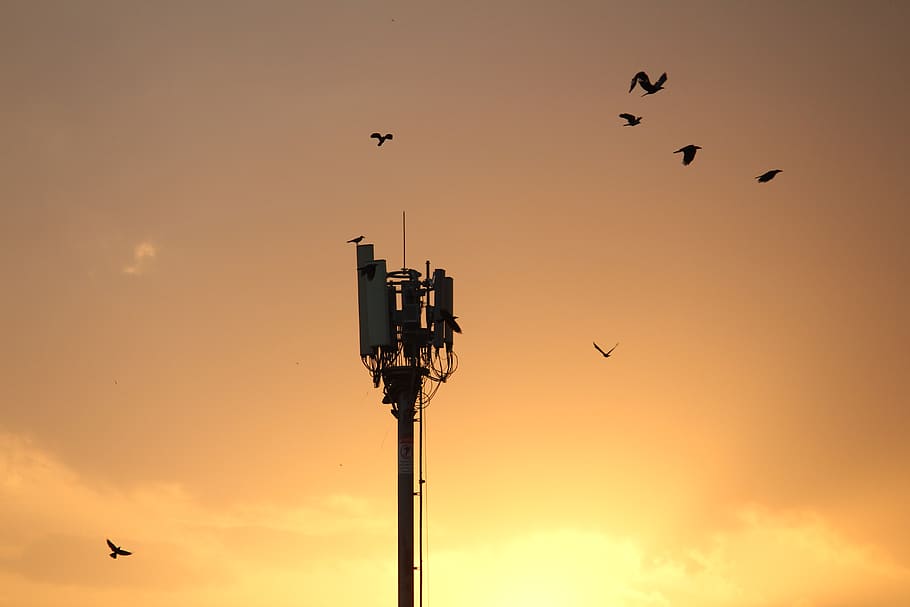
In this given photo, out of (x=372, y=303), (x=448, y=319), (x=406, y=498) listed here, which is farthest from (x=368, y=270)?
(x=406, y=498)

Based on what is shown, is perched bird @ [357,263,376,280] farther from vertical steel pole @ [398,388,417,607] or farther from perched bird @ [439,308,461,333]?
vertical steel pole @ [398,388,417,607]

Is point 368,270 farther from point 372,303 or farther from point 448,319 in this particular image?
point 448,319

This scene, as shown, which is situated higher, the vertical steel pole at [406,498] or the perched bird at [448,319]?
the perched bird at [448,319]

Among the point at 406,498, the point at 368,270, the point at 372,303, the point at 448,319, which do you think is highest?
the point at 368,270

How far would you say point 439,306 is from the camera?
386 ft

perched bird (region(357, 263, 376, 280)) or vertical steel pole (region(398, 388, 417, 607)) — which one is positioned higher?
perched bird (region(357, 263, 376, 280))

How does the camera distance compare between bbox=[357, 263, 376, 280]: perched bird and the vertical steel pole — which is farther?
bbox=[357, 263, 376, 280]: perched bird

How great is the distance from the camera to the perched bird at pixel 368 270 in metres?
117

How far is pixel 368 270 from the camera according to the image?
117000mm

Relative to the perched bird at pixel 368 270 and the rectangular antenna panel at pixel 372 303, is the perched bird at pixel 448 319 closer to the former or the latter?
the rectangular antenna panel at pixel 372 303

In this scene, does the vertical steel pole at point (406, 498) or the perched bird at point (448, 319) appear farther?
the perched bird at point (448, 319)

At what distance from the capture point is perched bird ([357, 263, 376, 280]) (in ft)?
384

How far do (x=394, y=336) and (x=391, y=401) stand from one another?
4.43 meters

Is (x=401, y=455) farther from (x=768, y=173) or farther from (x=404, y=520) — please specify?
(x=768, y=173)
